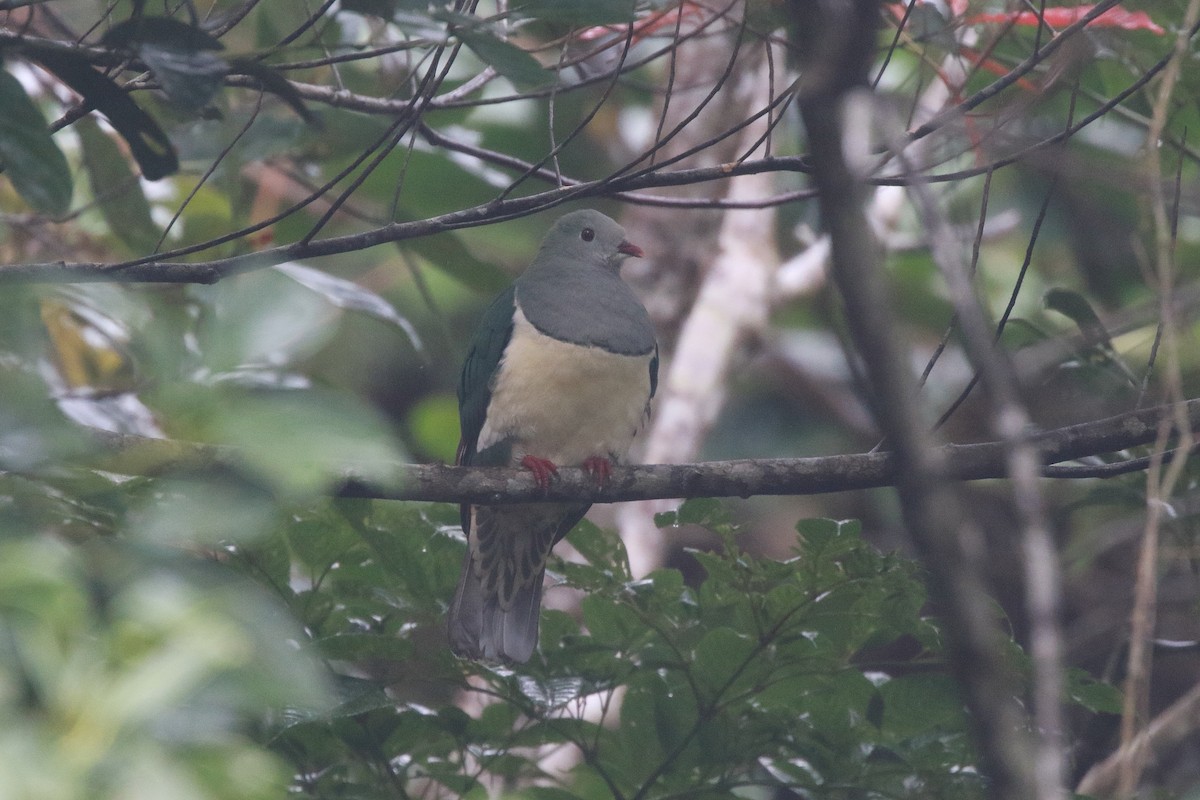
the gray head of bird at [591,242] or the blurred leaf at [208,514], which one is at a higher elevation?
the gray head of bird at [591,242]

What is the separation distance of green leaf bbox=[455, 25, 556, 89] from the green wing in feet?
6.33

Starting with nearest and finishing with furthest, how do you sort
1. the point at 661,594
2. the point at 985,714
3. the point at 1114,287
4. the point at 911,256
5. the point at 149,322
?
the point at 985,714 < the point at 149,322 < the point at 661,594 < the point at 1114,287 < the point at 911,256

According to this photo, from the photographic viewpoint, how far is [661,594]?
2391 mm

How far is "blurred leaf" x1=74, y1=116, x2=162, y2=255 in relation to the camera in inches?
139

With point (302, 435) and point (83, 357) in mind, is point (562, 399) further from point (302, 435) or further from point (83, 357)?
point (302, 435)

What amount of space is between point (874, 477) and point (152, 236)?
2.28m

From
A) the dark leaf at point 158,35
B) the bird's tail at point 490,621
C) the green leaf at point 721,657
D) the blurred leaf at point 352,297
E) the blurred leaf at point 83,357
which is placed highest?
the blurred leaf at point 83,357

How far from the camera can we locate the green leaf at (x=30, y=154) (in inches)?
59.3

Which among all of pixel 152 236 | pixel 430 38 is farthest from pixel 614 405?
pixel 430 38

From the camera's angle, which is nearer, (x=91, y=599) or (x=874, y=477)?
(x=91, y=599)

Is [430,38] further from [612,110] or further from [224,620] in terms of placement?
[612,110]

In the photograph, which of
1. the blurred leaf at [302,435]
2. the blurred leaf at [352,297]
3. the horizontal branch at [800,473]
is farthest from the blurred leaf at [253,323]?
the blurred leaf at [352,297]

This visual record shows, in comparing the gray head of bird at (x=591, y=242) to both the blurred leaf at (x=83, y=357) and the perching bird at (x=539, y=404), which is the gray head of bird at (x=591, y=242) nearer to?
the perching bird at (x=539, y=404)

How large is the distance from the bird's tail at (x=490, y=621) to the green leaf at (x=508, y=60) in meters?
1.54
